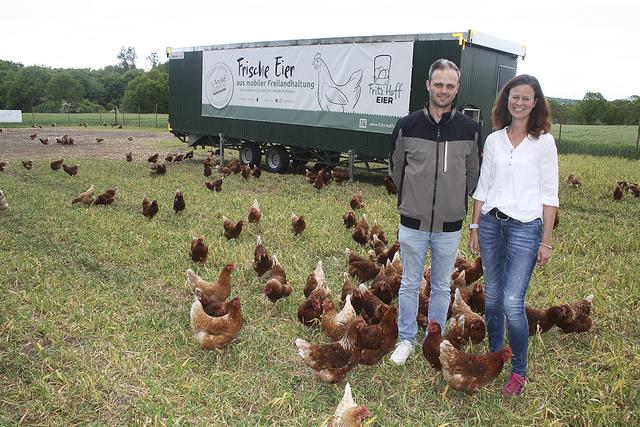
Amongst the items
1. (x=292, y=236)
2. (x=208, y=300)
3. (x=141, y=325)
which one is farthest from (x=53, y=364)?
(x=292, y=236)

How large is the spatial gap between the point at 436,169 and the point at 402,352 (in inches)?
53.9

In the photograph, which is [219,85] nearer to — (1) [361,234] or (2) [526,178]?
(1) [361,234]

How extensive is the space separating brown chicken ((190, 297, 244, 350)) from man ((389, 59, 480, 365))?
4.67 ft

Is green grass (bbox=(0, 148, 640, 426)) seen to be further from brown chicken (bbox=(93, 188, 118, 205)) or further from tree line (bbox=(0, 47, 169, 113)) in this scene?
tree line (bbox=(0, 47, 169, 113))

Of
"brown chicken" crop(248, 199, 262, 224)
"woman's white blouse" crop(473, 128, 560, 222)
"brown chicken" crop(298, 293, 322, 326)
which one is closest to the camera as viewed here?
"woman's white blouse" crop(473, 128, 560, 222)

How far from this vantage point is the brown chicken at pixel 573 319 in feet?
12.6

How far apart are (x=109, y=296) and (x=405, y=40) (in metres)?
7.65

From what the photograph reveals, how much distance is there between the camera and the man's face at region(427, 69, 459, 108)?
2.99 meters

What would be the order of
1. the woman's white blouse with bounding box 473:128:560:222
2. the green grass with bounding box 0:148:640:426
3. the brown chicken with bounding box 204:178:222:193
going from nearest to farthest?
1. the woman's white blouse with bounding box 473:128:560:222
2. the green grass with bounding box 0:148:640:426
3. the brown chicken with bounding box 204:178:222:193

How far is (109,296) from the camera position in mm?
4508

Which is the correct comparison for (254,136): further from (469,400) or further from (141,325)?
(469,400)

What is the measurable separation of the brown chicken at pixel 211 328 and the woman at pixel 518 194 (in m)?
1.90

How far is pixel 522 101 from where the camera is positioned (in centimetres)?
282

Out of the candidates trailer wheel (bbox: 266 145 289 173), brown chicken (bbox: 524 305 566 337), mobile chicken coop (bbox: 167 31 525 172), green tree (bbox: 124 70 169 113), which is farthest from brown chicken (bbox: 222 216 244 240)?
green tree (bbox: 124 70 169 113)
